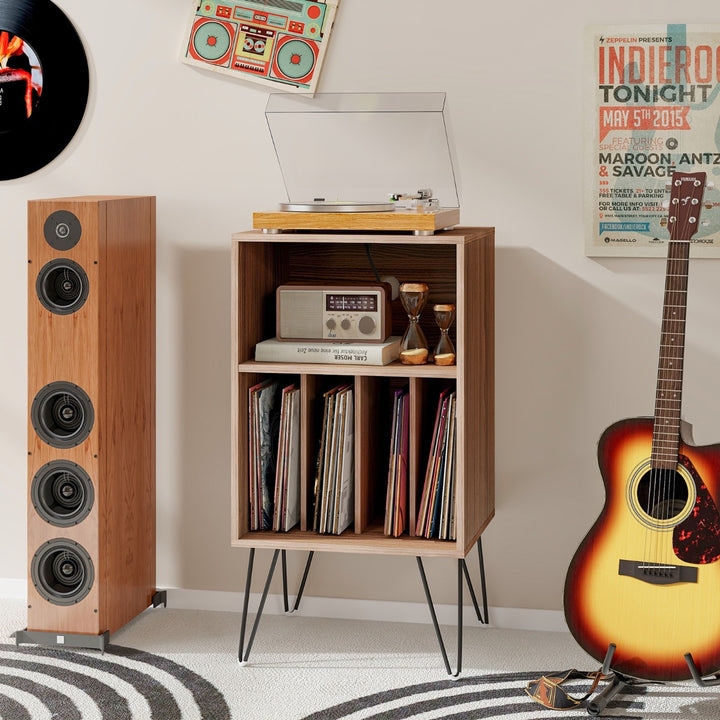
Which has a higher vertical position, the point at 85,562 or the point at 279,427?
the point at 279,427

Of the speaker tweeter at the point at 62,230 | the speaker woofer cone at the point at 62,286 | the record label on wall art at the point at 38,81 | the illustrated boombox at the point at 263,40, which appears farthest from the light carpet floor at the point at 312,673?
the illustrated boombox at the point at 263,40

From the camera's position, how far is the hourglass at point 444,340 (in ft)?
8.23

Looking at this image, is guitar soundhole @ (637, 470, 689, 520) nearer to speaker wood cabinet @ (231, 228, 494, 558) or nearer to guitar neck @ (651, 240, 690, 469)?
guitar neck @ (651, 240, 690, 469)

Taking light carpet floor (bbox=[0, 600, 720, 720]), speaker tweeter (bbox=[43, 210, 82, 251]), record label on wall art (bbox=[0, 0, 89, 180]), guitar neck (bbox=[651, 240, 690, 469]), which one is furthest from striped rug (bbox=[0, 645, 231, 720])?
record label on wall art (bbox=[0, 0, 89, 180])

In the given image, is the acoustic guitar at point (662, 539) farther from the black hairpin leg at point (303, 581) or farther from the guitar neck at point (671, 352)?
the black hairpin leg at point (303, 581)

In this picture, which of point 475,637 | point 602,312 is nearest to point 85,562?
point 475,637

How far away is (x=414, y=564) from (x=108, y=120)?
4.76 ft

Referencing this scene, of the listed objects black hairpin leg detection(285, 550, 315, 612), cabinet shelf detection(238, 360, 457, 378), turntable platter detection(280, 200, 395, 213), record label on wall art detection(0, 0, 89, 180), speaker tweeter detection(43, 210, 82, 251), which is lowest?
black hairpin leg detection(285, 550, 315, 612)

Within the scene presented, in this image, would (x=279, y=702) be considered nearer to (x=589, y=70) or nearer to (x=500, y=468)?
(x=500, y=468)

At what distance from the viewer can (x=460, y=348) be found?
2428mm

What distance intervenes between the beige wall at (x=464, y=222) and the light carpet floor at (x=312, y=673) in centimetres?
15

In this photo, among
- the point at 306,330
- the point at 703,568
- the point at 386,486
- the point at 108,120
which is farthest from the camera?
the point at 108,120

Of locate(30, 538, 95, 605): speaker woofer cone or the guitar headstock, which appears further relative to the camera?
locate(30, 538, 95, 605): speaker woofer cone

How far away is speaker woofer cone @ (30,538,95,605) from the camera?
8.79 feet
